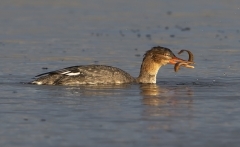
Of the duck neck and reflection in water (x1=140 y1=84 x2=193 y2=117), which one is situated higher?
the duck neck

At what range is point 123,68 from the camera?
18.8 metres

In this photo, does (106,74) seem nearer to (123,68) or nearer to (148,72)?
(148,72)

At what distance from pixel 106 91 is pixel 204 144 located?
488cm

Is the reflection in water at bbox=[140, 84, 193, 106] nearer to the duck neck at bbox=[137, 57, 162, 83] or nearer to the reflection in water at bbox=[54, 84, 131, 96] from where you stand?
the duck neck at bbox=[137, 57, 162, 83]

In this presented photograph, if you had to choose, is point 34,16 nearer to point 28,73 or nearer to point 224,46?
point 224,46

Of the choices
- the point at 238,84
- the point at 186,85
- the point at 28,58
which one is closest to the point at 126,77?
the point at 186,85

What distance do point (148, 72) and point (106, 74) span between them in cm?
97

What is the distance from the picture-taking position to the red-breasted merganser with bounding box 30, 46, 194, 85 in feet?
53.4

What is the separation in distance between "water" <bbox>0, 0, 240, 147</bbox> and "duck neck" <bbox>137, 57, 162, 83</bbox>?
0.33m

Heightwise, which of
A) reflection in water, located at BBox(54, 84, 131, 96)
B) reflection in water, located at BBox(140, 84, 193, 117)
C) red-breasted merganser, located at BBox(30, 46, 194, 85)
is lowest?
reflection in water, located at BBox(140, 84, 193, 117)

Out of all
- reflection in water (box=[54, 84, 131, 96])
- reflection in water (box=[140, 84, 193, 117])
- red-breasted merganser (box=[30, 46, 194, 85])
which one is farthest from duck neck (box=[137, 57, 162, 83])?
reflection in water (box=[54, 84, 131, 96])

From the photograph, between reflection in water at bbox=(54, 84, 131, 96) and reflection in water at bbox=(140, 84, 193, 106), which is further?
reflection in water at bbox=(54, 84, 131, 96)

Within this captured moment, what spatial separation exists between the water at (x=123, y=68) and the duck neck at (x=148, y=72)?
0.33 meters

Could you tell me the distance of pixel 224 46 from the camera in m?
22.2
